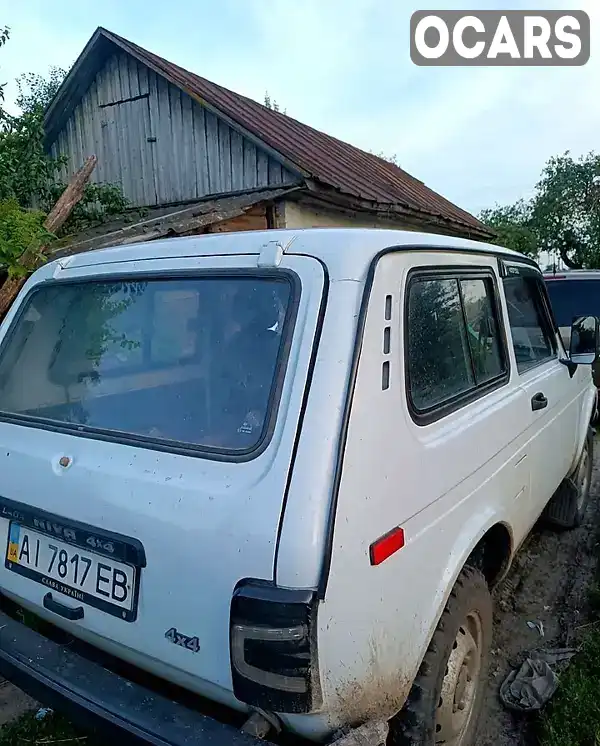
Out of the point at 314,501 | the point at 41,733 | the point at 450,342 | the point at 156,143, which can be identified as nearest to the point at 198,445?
the point at 314,501

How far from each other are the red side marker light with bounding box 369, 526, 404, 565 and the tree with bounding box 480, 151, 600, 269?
2172 cm

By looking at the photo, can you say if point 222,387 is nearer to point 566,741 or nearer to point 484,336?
point 484,336

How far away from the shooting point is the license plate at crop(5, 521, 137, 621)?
5.40ft

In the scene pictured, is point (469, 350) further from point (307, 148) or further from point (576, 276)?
point (307, 148)

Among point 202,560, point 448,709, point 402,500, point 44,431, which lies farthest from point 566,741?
point 44,431

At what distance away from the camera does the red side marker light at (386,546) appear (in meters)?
1.51

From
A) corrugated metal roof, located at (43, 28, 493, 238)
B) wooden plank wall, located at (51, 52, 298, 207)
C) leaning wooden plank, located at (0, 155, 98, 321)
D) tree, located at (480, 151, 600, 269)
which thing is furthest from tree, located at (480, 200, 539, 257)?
leaning wooden plank, located at (0, 155, 98, 321)

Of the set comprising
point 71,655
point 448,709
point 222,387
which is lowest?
point 448,709

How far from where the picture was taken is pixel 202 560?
58.1 inches

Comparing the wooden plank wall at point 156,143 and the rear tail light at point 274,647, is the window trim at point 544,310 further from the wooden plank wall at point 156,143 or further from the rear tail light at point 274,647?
the wooden plank wall at point 156,143

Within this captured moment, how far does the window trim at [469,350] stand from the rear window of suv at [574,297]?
16.3 feet

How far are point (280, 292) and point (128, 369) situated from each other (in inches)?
28.1

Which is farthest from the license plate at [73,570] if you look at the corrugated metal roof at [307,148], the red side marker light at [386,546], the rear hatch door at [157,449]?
the corrugated metal roof at [307,148]

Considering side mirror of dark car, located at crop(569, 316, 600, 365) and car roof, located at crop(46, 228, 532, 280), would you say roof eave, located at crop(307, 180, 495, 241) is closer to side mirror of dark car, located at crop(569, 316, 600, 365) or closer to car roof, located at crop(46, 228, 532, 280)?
side mirror of dark car, located at crop(569, 316, 600, 365)
